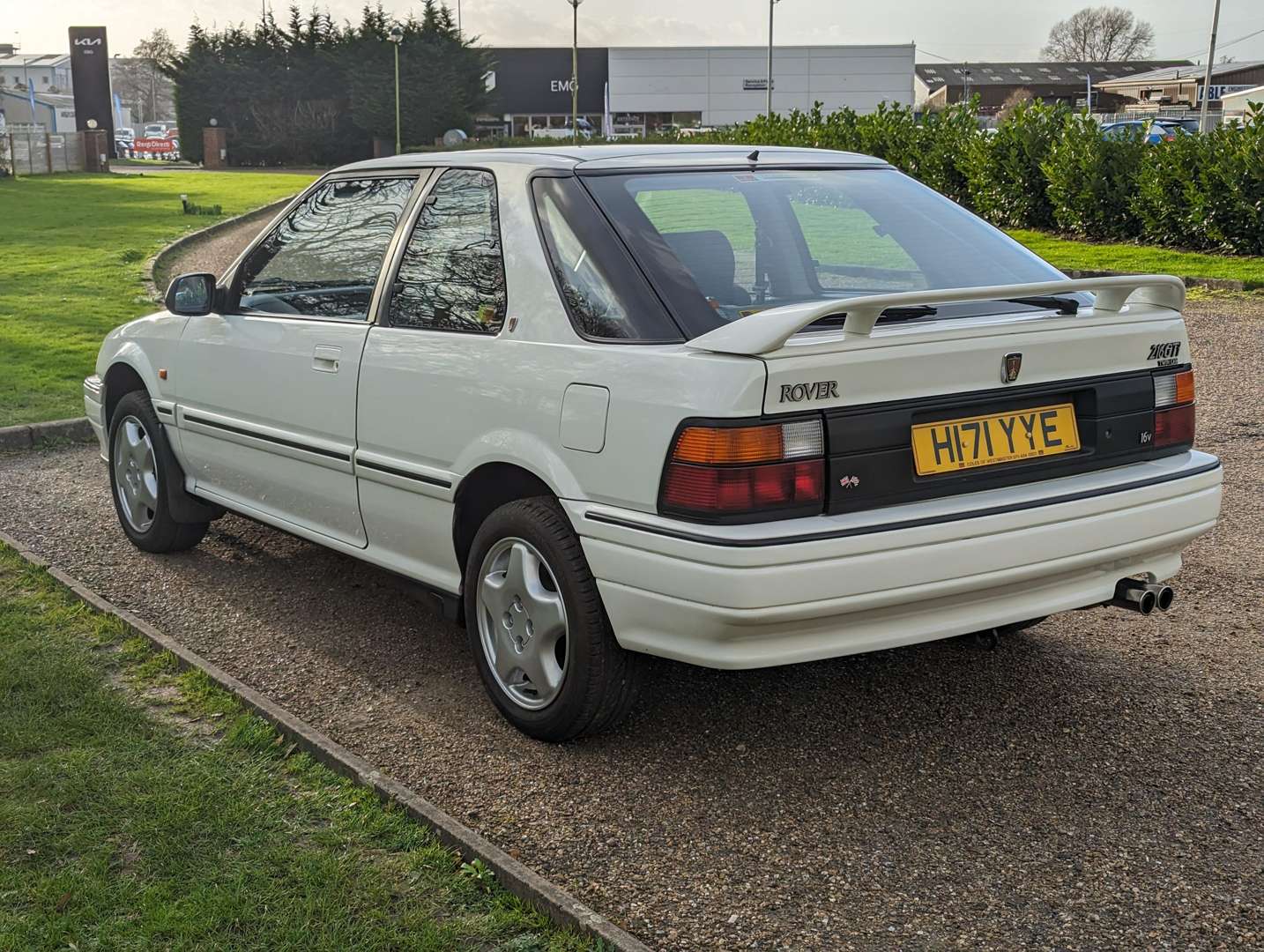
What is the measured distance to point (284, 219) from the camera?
5207 mm

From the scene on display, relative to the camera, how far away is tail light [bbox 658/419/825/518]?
3.26 metres

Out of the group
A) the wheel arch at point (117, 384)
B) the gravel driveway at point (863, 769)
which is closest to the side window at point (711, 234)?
the gravel driveway at point (863, 769)

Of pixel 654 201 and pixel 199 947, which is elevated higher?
pixel 654 201

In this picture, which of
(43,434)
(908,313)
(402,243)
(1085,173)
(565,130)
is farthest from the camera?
(565,130)

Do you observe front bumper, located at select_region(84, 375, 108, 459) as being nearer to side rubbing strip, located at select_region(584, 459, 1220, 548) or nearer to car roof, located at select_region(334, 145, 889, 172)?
car roof, located at select_region(334, 145, 889, 172)

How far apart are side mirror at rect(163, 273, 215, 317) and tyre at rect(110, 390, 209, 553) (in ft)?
2.23

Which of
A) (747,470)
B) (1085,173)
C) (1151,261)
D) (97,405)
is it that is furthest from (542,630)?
(1085,173)

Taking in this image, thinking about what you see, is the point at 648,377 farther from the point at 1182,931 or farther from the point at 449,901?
the point at 1182,931

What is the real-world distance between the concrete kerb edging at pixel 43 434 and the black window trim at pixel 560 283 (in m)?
5.74

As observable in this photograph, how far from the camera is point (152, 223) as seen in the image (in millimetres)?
26828

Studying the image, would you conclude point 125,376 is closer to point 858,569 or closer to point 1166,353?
point 858,569

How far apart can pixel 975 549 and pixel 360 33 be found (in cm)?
7245

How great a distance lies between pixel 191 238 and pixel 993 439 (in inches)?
873

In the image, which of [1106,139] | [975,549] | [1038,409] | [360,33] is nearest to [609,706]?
[975,549]
